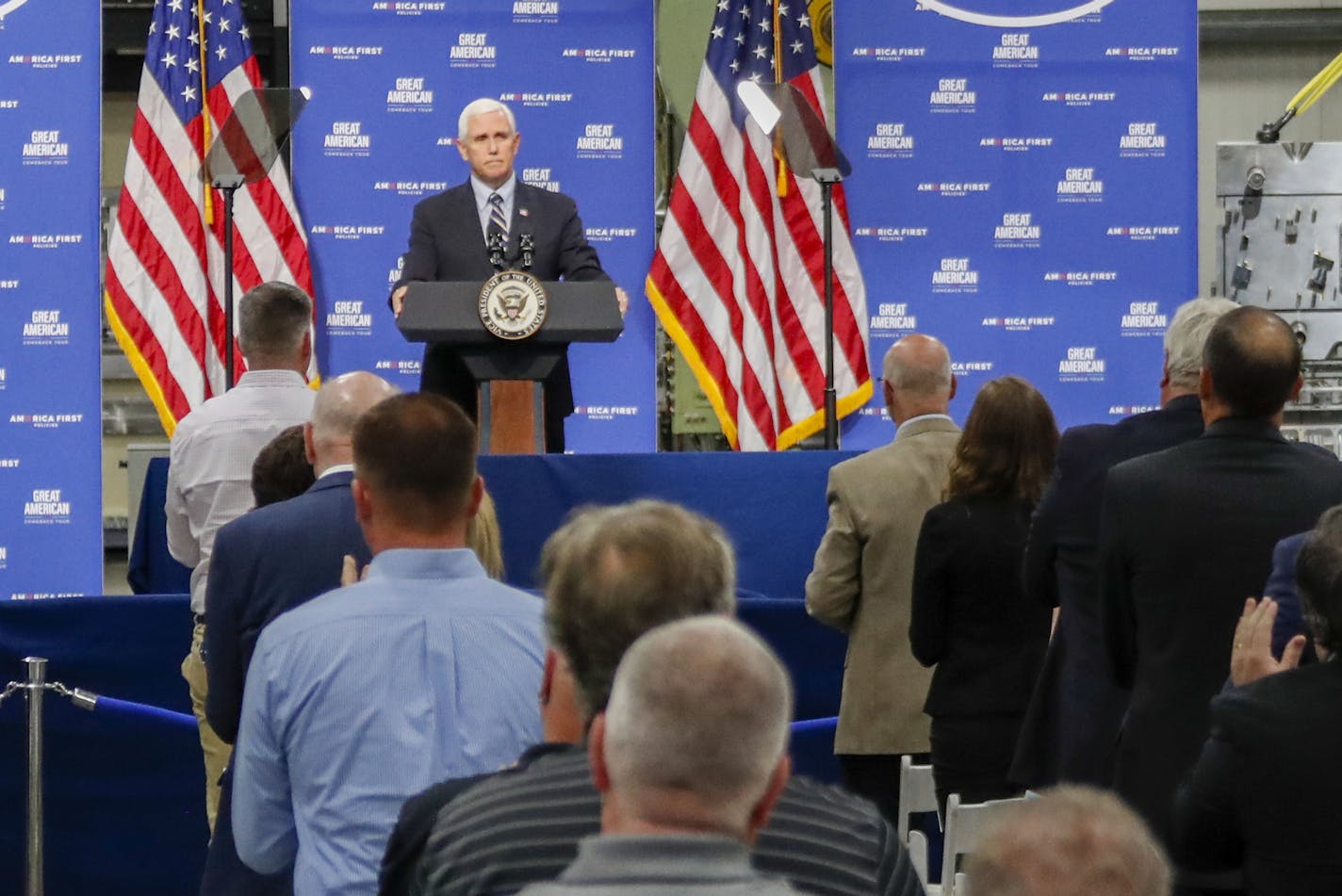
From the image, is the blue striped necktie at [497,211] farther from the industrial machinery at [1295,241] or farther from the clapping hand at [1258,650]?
the clapping hand at [1258,650]

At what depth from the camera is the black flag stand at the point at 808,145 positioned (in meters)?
7.38

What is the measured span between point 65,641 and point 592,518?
3.86m

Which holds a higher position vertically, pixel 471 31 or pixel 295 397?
pixel 471 31

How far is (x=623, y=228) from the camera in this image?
28.0ft

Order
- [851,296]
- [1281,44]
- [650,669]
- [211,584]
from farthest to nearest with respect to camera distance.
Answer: [1281,44]
[851,296]
[211,584]
[650,669]

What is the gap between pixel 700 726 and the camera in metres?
1.52

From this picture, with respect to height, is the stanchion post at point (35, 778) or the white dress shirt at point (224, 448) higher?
the white dress shirt at point (224, 448)

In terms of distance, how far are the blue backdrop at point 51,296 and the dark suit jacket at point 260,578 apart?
540 cm

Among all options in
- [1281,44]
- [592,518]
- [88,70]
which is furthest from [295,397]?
[1281,44]

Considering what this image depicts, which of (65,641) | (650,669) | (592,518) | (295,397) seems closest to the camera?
(650,669)

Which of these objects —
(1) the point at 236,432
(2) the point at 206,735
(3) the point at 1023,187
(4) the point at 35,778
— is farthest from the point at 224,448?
(3) the point at 1023,187

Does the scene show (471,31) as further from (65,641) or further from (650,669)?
(650,669)

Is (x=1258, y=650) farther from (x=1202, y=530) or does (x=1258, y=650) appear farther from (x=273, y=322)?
(x=273, y=322)

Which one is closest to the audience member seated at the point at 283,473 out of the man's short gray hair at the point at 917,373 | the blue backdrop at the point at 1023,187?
the man's short gray hair at the point at 917,373
